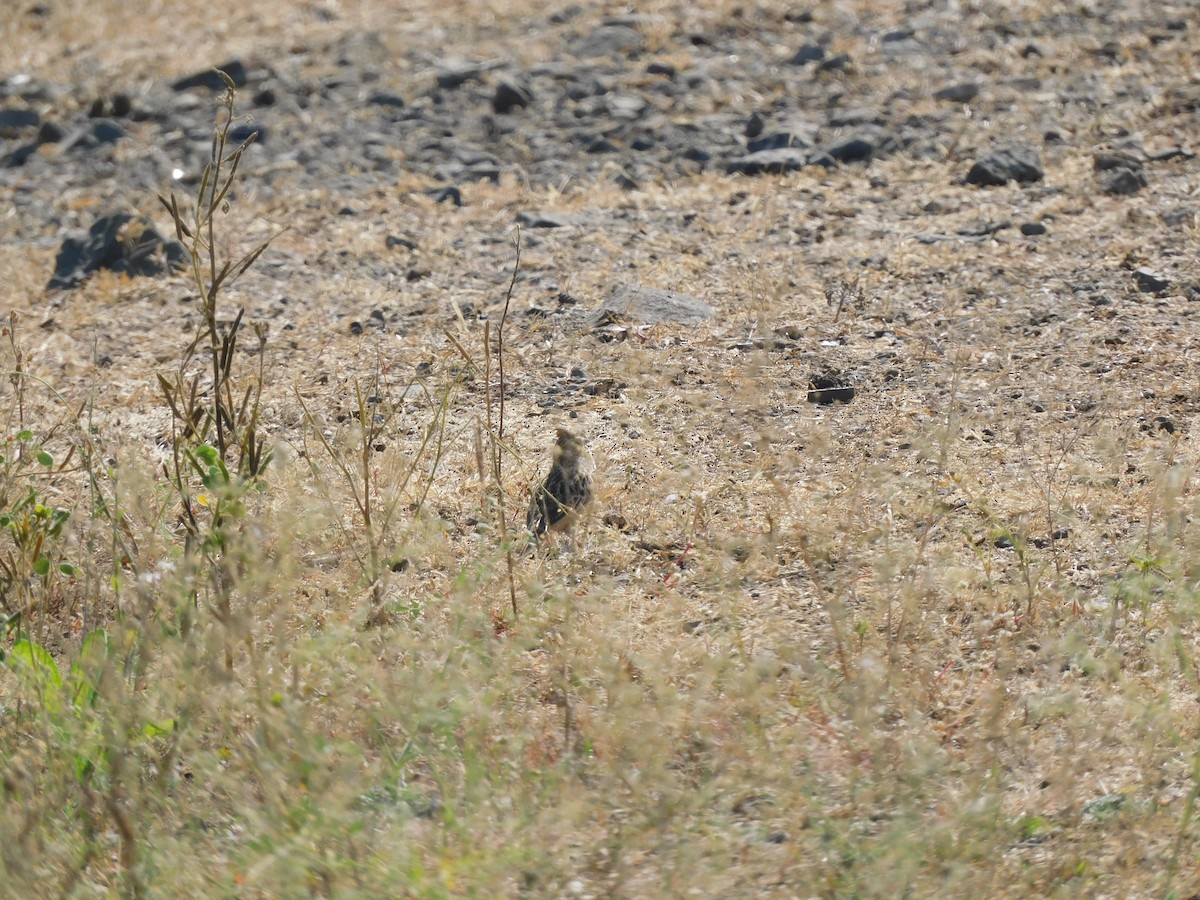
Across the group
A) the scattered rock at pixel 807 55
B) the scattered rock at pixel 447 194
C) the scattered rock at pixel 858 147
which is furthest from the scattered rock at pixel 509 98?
the scattered rock at pixel 858 147

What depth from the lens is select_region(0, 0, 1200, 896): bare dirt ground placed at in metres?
2.39

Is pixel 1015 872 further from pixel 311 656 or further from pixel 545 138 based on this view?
pixel 545 138

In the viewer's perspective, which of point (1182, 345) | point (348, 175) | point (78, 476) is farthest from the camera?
point (348, 175)

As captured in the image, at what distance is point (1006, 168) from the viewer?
19.1 ft

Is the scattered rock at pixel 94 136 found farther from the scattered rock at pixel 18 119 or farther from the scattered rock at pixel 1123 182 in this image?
the scattered rock at pixel 1123 182

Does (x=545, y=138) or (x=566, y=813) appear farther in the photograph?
(x=545, y=138)

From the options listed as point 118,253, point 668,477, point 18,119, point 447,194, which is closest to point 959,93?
point 447,194

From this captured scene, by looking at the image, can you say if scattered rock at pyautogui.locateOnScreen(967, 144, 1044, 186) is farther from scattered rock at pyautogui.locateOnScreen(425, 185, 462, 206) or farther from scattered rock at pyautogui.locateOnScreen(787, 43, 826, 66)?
scattered rock at pyautogui.locateOnScreen(425, 185, 462, 206)

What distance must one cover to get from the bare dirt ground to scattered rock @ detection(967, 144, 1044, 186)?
0.13ft

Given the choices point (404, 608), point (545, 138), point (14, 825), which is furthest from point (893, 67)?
point (14, 825)

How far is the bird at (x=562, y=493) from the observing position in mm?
3561

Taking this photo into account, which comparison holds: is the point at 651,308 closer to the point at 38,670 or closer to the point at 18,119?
the point at 38,670

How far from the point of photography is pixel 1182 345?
14.4 ft

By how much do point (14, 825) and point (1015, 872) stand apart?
1.61 m
